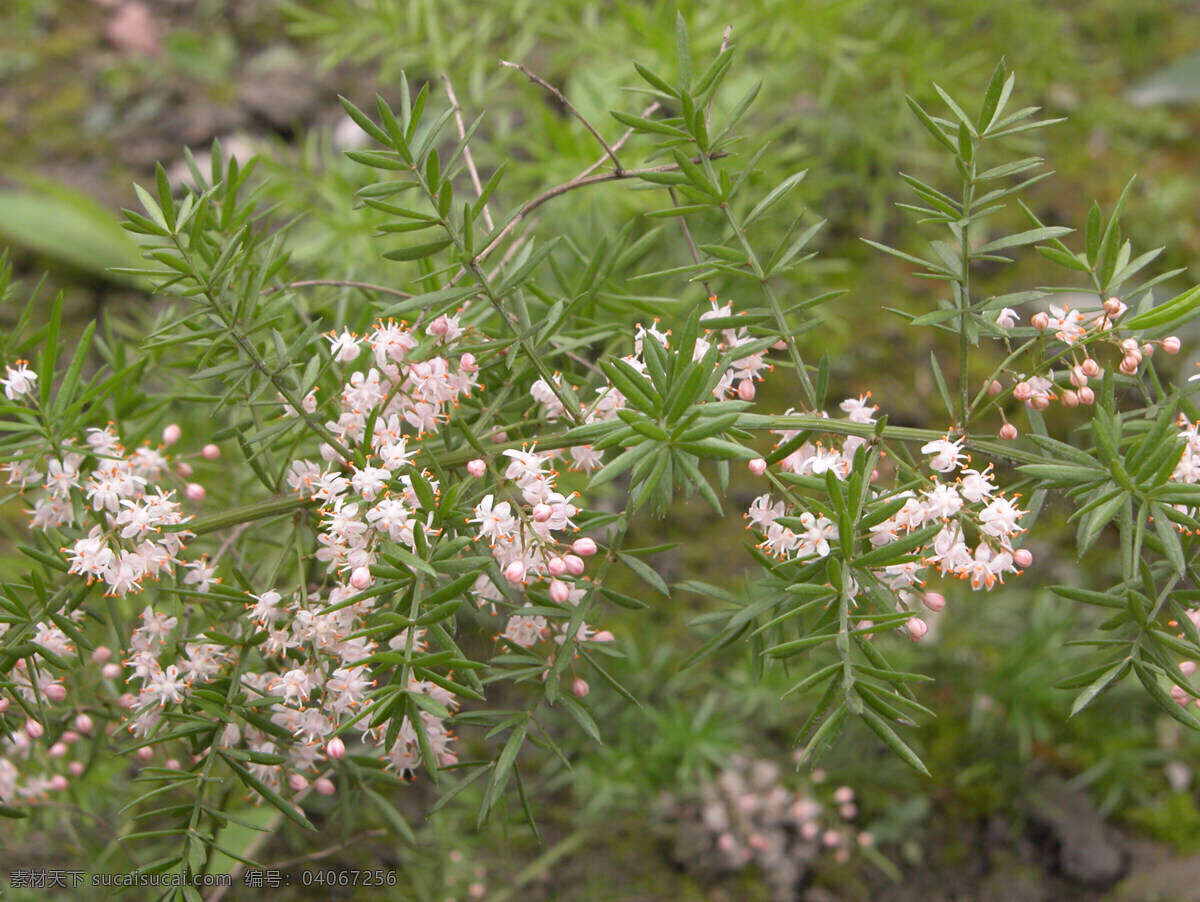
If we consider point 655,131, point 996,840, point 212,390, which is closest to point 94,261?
point 212,390

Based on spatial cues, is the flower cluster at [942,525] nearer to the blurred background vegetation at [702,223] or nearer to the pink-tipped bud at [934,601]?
the pink-tipped bud at [934,601]

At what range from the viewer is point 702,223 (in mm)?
2059

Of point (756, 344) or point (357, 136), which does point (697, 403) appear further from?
point (357, 136)

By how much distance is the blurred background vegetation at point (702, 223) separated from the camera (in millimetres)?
2168

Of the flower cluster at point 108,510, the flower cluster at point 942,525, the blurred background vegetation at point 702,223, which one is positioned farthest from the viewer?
the blurred background vegetation at point 702,223

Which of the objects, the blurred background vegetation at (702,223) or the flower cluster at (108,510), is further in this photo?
the blurred background vegetation at (702,223)

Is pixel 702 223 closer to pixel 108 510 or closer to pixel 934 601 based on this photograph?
pixel 934 601

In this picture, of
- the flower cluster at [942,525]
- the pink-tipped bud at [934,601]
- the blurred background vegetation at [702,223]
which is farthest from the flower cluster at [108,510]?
the pink-tipped bud at [934,601]

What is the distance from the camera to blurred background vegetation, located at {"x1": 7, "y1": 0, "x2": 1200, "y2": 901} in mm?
2168

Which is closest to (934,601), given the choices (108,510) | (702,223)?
(108,510)

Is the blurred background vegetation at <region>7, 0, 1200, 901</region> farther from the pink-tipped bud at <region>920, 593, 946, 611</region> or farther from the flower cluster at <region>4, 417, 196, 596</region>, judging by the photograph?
the flower cluster at <region>4, 417, 196, 596</region>

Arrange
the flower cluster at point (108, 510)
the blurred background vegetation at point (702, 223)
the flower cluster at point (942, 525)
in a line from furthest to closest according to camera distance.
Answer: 1. the blurred background vegetation at point (702, 223)
2. the flower cluster at point (108, 510)
3. the flower cluster at point (942, 525)

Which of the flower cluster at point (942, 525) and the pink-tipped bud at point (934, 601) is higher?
the flower cluster at point (942, 525)

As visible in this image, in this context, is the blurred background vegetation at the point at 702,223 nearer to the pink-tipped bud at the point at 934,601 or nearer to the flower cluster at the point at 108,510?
the pink-tipped bud at the point at 934,601
